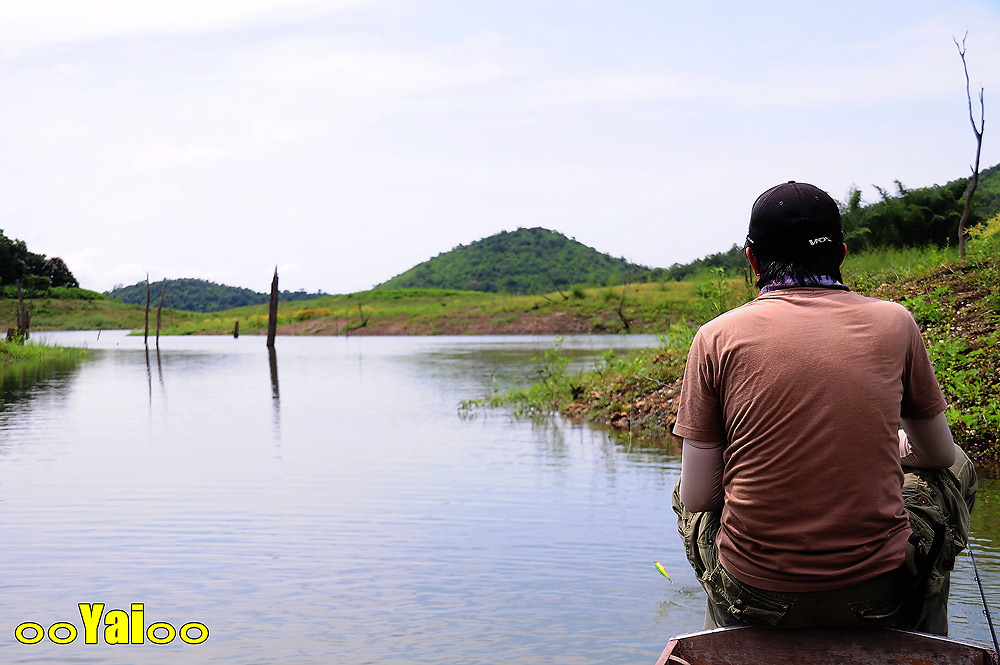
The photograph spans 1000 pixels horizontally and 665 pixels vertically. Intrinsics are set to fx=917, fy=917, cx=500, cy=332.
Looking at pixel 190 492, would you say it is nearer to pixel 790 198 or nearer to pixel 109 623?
pixel 109 623

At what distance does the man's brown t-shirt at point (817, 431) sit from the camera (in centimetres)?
226

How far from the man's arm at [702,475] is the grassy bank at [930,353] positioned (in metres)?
6.16

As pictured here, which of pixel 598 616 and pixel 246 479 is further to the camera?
pixel 246 479

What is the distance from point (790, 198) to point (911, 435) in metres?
0.73

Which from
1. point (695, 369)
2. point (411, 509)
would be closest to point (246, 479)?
point (411, 509)

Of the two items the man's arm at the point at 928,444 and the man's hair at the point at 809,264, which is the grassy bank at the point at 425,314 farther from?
the man's hair at the point at 809,264

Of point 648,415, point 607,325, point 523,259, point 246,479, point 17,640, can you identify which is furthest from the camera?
point 523,259

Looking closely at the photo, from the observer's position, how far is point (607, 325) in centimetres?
5069

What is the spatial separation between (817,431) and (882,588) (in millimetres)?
448

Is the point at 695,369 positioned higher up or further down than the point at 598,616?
higher up

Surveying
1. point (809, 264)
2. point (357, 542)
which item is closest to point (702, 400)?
point (809, 264)

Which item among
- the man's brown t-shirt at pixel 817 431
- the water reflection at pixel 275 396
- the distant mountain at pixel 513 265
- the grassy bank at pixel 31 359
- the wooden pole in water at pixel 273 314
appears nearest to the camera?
the man's brown t-shirt at pixel 817 431

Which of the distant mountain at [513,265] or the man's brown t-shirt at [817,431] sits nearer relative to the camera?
the man's brown t-shirt at [817,431]

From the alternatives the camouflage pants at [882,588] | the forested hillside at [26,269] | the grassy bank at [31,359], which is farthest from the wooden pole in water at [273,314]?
the camouflage pants at [882,588]
